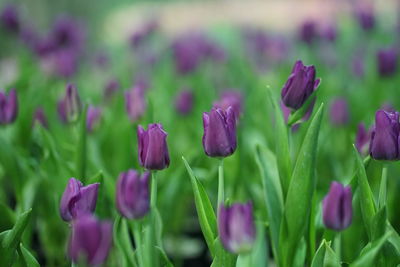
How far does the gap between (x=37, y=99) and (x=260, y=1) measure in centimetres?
769

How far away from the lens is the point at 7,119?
1.39 m

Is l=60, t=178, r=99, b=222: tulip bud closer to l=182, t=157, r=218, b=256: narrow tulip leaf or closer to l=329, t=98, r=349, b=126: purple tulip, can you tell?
l=182, t=157, r=218, b=256: narrow tulip leaf

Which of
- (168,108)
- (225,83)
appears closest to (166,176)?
(168,108)

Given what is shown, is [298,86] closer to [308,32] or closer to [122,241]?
[122,241]

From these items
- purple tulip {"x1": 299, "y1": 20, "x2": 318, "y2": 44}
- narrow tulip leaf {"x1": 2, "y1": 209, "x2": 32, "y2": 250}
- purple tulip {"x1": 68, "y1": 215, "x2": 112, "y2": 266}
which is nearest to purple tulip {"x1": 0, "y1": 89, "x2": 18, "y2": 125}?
narrow tulip leaf {"x1": 2, "y1": 209, "x2": 32, "y2": 250}

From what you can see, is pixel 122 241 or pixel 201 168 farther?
pixel 201 168

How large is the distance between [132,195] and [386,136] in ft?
1.44

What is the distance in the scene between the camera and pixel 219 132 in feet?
3.29

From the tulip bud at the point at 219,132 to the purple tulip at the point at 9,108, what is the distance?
57cm

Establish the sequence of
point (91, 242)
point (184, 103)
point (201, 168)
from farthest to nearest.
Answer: point (184, 103) < point (201, 168) < point (91, 242)

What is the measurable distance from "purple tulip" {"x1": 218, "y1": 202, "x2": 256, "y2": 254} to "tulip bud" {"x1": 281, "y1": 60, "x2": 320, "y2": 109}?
36cm

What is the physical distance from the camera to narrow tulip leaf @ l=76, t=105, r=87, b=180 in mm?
1306

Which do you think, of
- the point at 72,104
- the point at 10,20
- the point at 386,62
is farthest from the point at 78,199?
the point at 10,20

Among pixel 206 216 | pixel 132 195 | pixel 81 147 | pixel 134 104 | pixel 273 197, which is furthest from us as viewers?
pixel 134 104
